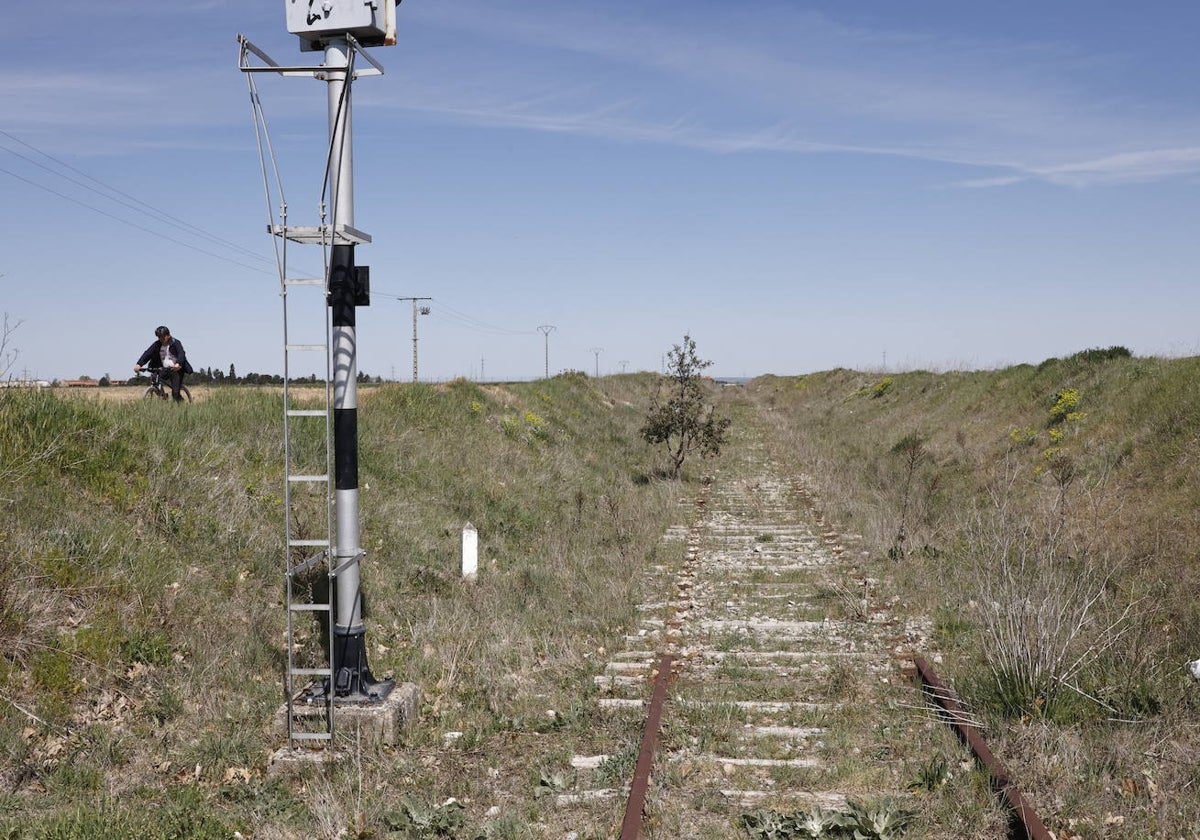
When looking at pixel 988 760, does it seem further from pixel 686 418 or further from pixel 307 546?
pixel 686 418

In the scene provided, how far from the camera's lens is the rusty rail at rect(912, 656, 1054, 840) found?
4.57m

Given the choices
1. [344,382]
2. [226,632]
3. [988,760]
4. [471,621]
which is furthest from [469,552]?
[988,760]

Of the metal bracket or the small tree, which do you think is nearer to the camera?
the metal bracket

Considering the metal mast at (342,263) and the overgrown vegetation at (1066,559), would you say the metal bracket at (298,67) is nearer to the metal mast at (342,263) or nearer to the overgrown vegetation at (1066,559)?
the metal mast at (342,263)

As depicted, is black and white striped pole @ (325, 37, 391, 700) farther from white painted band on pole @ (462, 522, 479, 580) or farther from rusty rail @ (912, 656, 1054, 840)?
rusty rail @ (912, 656, 1054, 840)

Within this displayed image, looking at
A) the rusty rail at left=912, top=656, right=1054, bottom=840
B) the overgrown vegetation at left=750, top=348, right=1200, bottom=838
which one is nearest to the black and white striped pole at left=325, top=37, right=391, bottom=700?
the rusty rail at left=912, top=656, right=1054, bottom=840

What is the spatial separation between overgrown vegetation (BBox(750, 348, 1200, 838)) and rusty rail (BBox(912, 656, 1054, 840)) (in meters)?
0.17

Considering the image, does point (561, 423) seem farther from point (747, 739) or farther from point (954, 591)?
point (747, 739)

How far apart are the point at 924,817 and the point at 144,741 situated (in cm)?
517

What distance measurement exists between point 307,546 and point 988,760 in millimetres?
6251

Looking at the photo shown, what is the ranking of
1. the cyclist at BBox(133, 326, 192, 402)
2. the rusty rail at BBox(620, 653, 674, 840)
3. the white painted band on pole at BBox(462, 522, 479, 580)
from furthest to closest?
the cyclist at BBox(133, 326, 192, 402) < the white painted band on pole at BBox(462, 522, 479, 580) < the rusty rail at BBox(620, 653, 674, 840)

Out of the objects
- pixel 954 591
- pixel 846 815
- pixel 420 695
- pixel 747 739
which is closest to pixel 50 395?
pixel 420 695

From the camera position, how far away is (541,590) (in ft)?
34.0

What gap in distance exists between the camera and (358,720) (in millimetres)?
6250
